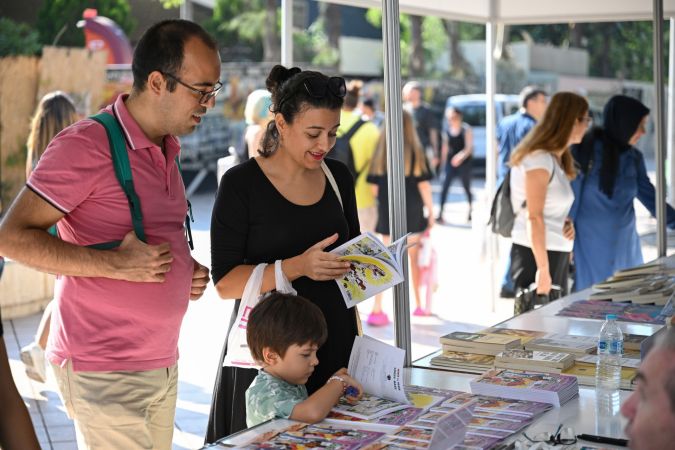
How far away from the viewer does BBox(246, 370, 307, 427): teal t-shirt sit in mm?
2297

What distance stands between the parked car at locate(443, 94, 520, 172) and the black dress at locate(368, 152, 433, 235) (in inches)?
459

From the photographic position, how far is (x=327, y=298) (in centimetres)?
276

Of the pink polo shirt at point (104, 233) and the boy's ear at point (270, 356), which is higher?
the pink polo shirt at point (104, 233)

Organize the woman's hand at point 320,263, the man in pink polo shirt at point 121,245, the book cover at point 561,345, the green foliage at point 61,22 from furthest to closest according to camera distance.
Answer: the green foliage at point 61,22
the book cover at point 561,345
the woman's hand at point 320,263
the man in pink polo shirt at point 121,245

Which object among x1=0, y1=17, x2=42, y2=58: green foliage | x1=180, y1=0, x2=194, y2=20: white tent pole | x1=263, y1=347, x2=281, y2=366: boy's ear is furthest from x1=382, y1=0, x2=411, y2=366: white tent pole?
x1=180, y1=0, x2=194, y2=20: white tent pole

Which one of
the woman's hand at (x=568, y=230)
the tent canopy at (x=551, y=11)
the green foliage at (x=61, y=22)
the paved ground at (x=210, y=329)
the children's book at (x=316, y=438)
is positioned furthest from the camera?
the green foliage at (x=61, y=22)

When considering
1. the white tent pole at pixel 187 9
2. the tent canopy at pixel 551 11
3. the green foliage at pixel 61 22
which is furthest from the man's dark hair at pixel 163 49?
the white tent pole at pixel 187 9

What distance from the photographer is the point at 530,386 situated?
8.25ft

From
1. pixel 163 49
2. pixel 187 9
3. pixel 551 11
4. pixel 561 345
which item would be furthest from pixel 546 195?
pixel 187 9

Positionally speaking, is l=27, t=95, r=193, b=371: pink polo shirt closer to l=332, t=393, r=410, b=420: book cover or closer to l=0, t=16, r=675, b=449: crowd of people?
l=0, t=16, r=675, b=449: crowd of people

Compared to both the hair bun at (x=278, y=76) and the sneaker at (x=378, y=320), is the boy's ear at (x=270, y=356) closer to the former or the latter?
the hair bun at (x=278, y=76)

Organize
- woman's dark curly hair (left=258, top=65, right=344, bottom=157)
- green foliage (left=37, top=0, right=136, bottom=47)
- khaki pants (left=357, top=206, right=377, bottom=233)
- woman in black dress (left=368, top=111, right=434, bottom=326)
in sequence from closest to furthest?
woman's dark curly hair (left=258, top=65, right=344, bottom=157) → woman in black dress (left=368, top=111, right=434, bottom=326) → khaki pants (left=357, top=206, right=377, bottom=233) → green foliage (left=37, top=0, right=136, bottom=47)

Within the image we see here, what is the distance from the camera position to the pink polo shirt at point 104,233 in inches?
90.7

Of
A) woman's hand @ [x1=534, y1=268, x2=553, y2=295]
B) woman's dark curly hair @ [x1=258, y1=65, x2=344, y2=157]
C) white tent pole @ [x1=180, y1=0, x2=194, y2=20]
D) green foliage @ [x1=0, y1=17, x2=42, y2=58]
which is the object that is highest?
white tent pole @ [x1=180, y1=0, x2=194, y2=20]
